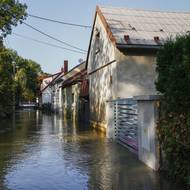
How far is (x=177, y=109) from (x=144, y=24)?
46.7 ft

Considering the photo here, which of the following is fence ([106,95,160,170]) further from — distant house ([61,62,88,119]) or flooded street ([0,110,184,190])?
distant house ([61,62,88,119])

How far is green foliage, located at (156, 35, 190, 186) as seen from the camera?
757cm

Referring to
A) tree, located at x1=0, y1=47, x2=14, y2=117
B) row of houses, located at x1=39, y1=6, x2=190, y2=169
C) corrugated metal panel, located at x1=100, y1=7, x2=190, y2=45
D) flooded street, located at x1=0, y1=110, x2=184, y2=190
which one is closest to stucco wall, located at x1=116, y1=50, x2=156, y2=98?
row of houses, located at x1=39, y1=6, x2=190, y2=169

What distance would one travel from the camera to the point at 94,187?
7984 millimetres

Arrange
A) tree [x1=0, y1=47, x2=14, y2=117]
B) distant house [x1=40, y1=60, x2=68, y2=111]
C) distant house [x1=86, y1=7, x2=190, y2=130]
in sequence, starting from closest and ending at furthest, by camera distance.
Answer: distant house [x1=86, y1=7, x2=190, y2=130], tree [x1=0, y1=47, x2=14, y2=117], distant house [x1=40, y1=60, x2=68, y2=111]

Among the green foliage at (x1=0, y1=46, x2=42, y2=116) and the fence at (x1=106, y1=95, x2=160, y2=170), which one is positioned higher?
the green foliage at (x1=0, y1=46, x2=42, y2=116)

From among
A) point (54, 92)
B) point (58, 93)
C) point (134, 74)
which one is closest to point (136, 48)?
point (134, 74)

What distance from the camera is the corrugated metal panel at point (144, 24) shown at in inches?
772

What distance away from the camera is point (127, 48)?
18875 mm

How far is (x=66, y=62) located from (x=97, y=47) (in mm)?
39684

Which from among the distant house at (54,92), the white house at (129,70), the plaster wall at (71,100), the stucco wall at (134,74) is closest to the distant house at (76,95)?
the plaster wall at (71,100)

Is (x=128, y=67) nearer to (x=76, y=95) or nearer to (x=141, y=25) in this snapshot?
(x=141, y=25)

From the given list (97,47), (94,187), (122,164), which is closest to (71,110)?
(97,47)

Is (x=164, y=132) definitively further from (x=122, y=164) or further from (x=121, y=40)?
(x=121, y=40)
